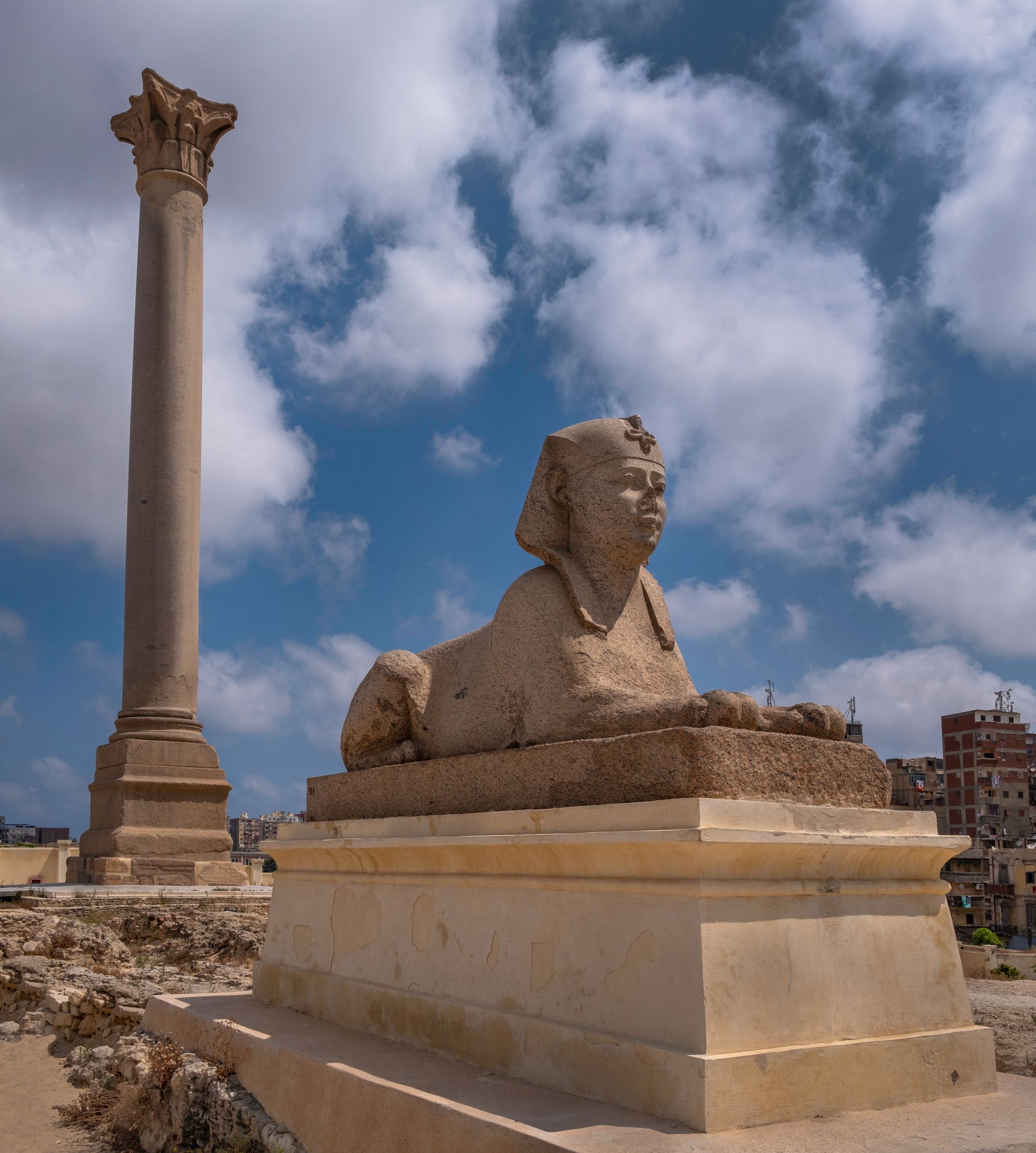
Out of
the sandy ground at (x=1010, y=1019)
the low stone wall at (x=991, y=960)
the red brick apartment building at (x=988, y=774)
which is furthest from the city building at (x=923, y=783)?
the sandy ground at (x=1010, y=1019)

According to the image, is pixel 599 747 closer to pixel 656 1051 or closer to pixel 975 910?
pixel 656 1051

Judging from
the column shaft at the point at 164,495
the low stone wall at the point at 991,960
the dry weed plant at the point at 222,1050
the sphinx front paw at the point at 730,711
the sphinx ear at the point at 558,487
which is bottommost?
the low stone wall at the point at 991,960

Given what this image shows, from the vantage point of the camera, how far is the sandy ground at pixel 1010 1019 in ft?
15.7

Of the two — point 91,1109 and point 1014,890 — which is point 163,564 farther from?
point 1014,890

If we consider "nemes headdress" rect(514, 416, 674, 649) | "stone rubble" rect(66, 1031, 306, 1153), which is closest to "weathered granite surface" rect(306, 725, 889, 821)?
"nemes headdress" rect(514, 416, 674, 649)

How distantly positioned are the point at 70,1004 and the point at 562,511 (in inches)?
189

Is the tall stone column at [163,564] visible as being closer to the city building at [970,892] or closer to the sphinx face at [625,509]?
the sphinx face at [625,509]

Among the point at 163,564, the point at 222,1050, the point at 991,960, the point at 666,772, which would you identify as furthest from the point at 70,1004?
the point at 991,960

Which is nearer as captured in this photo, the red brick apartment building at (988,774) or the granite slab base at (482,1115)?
the granite slab base at (482,1115)

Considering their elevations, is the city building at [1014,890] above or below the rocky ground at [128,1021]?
below

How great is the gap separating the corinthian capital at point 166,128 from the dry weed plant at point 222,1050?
11018 millimetres

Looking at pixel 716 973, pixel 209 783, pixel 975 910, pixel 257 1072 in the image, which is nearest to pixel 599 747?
pixel 716 973

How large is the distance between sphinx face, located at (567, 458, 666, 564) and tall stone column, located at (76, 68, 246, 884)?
8.63 metres

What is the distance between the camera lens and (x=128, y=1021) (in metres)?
6.48
